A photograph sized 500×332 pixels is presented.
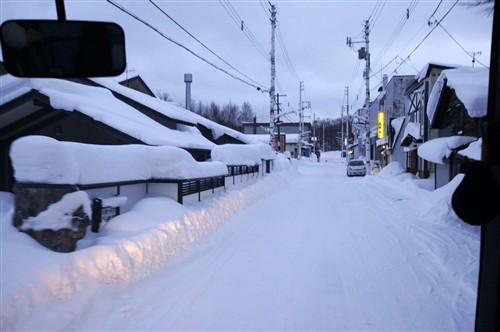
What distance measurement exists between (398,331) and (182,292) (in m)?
2.86

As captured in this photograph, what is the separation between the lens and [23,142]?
5.57m

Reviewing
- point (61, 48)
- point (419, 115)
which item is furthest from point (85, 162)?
point (419, 115)

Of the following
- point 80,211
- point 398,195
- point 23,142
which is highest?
point 23,142

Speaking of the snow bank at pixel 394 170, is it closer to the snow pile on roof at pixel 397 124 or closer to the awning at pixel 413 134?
the awning at pixel 413 134

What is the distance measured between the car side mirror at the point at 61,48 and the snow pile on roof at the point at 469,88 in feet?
27.9

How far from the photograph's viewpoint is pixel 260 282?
6.10 m

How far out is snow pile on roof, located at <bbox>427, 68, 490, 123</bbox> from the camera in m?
11.2

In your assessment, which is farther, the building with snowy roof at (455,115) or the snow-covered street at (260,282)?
the building with snowy roof at (455,115)

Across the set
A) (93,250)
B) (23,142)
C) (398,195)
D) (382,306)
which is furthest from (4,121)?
(398,195)

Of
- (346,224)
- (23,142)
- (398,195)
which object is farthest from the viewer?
(398,195)

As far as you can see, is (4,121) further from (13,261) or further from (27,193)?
(13,261)

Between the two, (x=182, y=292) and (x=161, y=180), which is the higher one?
(x=161, y=180)

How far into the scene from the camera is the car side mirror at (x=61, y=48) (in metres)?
2.93

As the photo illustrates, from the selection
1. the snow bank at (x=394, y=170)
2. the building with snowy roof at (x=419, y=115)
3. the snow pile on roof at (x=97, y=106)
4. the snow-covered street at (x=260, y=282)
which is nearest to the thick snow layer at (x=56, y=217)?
the snow-covered street at (x=260, y=282)
